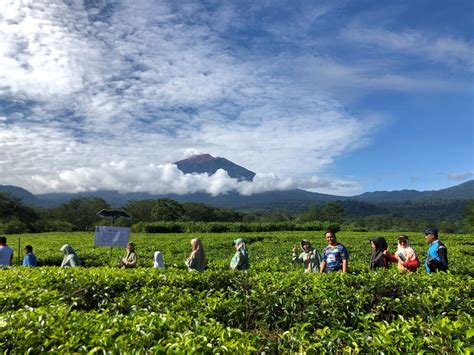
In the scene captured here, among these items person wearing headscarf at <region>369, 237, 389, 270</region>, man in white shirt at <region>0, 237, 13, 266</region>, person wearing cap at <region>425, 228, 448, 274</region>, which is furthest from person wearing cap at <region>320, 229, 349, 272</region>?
man in white shirt at <region>0, 237, 13, 266</region>


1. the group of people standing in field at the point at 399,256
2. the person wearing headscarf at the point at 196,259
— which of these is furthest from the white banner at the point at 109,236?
the group of people standing in field at the point at 399,256

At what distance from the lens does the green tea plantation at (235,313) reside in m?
3.01

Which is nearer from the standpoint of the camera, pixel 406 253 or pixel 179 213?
pixel 406 253

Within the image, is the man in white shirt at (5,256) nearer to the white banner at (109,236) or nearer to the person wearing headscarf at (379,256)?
the white banner at (109,236)

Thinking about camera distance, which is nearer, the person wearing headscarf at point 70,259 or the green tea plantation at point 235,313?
the green tea plantation at point 235,313

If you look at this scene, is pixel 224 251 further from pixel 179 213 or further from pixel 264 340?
pixel 179 213

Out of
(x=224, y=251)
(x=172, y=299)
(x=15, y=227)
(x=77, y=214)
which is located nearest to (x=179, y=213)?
(x=77, y=214)

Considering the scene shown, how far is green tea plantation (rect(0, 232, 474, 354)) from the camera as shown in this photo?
3.01 meters

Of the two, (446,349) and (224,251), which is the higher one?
(446,349)

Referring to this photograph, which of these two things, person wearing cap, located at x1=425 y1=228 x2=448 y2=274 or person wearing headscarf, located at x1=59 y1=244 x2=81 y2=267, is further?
person wearing headscarf, located at x1=59 y1=244 x2=81 y2=267

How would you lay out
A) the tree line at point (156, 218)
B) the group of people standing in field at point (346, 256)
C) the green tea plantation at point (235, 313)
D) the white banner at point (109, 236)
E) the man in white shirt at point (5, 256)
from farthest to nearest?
the tree line at point (156, 218), the white banner at point (109, 236), the man in white shirt at point (5, 256), the group of people standing in field at point (346, 256), the green tea plantation at point (235, 313)

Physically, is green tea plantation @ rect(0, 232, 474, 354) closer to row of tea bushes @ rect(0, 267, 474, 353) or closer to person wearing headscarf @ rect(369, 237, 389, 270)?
row of tea bushes @ rect(0, 267, 474, 353)

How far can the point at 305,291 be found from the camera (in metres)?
5.34

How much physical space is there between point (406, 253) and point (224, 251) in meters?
13.9
